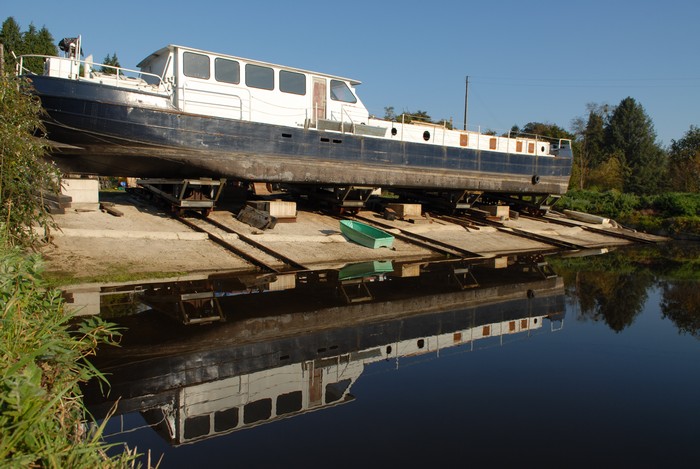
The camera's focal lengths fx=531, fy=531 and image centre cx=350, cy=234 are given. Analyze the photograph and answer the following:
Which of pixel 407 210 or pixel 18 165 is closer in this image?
pixel 18 165

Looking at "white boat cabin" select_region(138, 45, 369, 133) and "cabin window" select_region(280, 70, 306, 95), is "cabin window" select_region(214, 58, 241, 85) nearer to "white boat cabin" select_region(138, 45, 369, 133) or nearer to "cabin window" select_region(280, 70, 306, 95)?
"white boat cabin" select_region(138, 45, 369, 133)

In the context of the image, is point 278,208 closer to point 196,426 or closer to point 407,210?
point 407,210

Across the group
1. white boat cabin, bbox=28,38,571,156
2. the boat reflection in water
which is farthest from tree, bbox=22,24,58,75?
the boat reflection in water

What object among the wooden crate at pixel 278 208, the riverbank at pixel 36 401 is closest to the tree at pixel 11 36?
the wooden crate at pixel 278 208

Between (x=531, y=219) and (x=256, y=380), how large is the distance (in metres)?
22.5

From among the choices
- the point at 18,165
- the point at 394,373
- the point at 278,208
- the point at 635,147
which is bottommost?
the point at 394,373

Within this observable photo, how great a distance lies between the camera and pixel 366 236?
16.4 m

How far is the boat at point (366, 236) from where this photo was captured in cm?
1633

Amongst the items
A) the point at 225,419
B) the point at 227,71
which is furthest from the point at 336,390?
the point at 227,71

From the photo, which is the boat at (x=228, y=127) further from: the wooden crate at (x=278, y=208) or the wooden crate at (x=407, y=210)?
the wooden crate at (x=407, y=210)

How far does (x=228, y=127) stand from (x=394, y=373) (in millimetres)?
10835

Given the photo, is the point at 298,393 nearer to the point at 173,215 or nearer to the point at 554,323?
the point at 554,323

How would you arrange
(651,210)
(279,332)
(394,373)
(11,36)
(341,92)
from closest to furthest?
(394,373)
(279,332)
(341,92)
(651,210)
(11,36)

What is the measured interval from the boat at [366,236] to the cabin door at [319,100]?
12.5 ft
